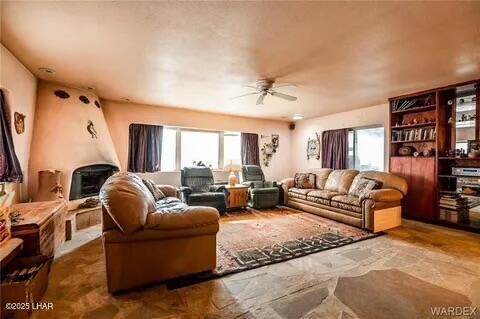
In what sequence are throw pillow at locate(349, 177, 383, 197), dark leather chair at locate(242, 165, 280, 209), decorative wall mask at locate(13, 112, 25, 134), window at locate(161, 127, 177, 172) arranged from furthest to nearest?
window at locate(161, 127, 177, 172)
dark leather chair at locate(242, 165, 280, 209)
throw pillow at locate(349, 177, 383, 197)
decorative wall mask at locate(13, 112, 25, 134)

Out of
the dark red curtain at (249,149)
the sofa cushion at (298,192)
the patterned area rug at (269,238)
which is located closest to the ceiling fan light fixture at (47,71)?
the patterned area rug at (269,238)

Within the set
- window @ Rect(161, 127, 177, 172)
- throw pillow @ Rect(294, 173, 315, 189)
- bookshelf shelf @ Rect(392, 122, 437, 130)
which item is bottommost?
throw pillow @ Rect(294, 173, 315, 189)

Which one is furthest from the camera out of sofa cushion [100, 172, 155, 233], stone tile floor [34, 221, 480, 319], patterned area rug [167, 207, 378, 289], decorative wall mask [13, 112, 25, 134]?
decorative wall mask [13, 112, 25, 134]

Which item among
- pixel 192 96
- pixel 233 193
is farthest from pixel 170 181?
pixel 192 96

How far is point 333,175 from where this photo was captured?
5.25 m

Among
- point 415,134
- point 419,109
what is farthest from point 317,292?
point 419,109

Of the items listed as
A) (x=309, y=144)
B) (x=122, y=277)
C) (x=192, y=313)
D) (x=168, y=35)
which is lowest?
(x=192, y=313)

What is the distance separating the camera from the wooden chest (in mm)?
2178

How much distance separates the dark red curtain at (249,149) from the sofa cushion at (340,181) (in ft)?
7.41

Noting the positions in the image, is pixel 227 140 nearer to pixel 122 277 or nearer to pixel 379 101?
pixel 379 101

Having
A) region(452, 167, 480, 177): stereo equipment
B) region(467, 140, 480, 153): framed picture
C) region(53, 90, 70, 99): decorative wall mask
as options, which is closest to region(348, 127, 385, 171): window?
region(452, 167, 480, 177): stereo equipment

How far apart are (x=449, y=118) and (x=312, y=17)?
12.8 feet

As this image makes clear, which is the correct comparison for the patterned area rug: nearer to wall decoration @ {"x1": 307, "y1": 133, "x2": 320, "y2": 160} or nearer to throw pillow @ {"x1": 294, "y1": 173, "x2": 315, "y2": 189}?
throw pillow @ {"x1": 294, "y1": 173, "x2": 315, "y2": 189}

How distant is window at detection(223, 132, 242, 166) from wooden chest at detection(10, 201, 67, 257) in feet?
13.4
